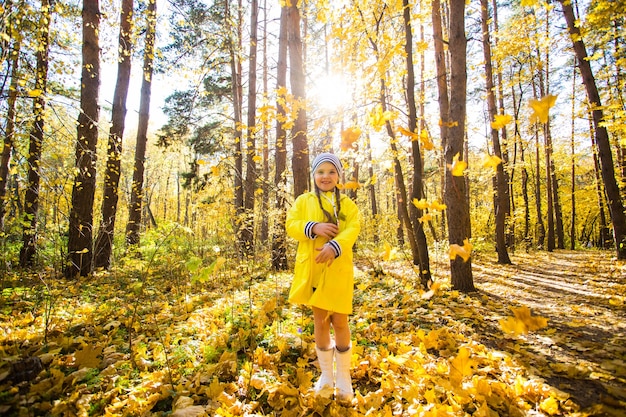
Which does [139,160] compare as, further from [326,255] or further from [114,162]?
[326,255]

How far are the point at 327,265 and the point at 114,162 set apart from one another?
6515 mm

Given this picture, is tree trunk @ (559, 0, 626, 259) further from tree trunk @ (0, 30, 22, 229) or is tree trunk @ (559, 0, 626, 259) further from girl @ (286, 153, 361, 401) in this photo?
tree trunk @ (0, 30, 22, 229)

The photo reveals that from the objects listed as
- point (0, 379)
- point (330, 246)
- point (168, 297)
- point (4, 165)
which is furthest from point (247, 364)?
point (4, 165)

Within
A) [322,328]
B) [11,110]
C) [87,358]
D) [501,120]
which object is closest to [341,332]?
[322,328]

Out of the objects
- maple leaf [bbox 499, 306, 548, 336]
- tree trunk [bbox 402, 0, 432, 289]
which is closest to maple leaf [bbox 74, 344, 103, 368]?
maple leaf [bbox 499, 306, 548, 336]

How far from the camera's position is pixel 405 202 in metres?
5.34

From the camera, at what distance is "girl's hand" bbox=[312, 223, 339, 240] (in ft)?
6.70

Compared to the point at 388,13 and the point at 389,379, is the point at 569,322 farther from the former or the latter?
the point at 388,13

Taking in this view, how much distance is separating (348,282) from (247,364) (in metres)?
1.10

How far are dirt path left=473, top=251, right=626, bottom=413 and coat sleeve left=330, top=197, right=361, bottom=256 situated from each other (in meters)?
1.71

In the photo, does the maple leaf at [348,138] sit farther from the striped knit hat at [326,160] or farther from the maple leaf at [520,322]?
the maple leaf at [520,322]

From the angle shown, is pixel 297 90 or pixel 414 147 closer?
pixel 414 147

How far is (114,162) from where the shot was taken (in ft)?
22.1

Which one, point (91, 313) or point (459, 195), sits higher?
point (459, 195)
